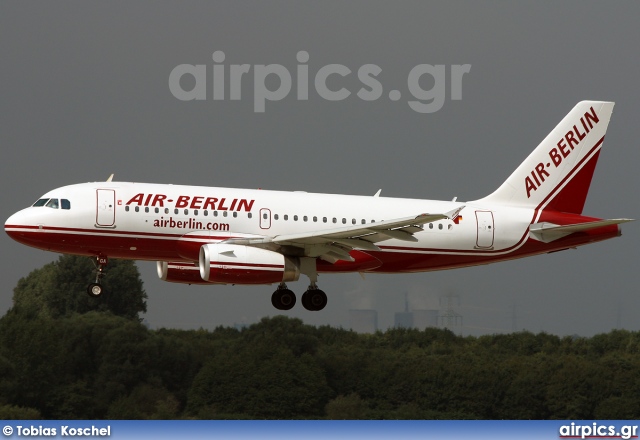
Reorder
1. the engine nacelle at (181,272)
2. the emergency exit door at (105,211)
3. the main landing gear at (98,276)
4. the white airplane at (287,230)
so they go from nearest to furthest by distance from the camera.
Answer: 1. the white airplane at (287,230)
2. the emergency exit door at (105,211)
3. the main landing gear at (98,276)
4. the engine nacelle at (181,272)

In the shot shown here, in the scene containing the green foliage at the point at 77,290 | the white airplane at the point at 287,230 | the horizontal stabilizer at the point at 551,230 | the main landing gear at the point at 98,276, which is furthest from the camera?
the green foliage at the point at 77,290

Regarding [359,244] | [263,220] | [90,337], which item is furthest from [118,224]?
[90,337]

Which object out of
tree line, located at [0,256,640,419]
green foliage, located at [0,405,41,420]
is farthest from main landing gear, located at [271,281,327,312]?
tree line, located at [0,256,640,419]

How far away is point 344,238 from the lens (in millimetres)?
48062

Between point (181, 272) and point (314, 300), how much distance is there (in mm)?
5632

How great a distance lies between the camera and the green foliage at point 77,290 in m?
137

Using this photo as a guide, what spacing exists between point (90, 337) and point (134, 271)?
113 feet

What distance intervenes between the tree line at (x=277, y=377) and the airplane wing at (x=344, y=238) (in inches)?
1831

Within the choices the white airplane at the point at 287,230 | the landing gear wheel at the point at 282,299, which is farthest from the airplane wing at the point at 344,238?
the landing gear wheel at the point at 282,299

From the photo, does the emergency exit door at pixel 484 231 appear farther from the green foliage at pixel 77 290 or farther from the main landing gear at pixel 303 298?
the green foliage at pixel 77 290

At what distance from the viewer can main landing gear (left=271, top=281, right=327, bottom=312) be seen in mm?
50812

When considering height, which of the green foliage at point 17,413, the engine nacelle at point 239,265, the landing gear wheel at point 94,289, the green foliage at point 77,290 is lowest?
the green foliage at point 17,413

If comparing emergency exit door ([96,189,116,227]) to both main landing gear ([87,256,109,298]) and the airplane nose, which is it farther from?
the airplane nose

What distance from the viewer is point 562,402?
10425 cm
